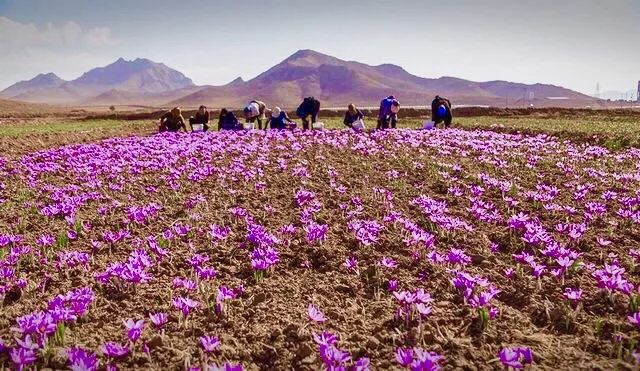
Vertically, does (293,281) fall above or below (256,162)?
below

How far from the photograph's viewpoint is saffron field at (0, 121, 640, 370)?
3.71 metres

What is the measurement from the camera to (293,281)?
518 centimetres

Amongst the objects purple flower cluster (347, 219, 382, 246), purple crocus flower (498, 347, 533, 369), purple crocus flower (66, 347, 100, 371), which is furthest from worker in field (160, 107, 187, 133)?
purple crocus flower (498, 347, 533, 369)

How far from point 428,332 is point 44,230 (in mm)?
6158

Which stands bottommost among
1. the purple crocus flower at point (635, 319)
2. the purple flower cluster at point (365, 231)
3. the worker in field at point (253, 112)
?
the purple crocus flower at point (635, 319)

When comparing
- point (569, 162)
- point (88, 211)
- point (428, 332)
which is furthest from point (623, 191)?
point (88, 211)

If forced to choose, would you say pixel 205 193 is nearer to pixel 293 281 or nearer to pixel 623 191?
pixel 293 281

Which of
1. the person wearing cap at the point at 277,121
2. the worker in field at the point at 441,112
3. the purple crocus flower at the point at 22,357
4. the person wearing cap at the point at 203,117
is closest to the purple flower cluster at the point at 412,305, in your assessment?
the purple crocus flower at the point at 22,357

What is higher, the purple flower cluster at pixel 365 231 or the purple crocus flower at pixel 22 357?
the purple flower cluster at pixel 365 231

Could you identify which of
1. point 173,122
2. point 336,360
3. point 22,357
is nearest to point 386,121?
point 173,122

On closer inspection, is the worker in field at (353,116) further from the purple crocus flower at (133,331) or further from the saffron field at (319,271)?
the purple crocus flower at (133,331)

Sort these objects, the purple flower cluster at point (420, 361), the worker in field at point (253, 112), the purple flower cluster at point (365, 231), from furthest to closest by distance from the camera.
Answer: the worker in field at point (253, 112) < the purple flower cluster at point (365, 231) < the purple flower cluster at point (420, 361)

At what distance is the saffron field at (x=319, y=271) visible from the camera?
146 inches

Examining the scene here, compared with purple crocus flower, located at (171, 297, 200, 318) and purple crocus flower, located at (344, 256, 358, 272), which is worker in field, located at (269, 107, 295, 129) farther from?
purple crocus flower, located at (171, 297, 200, 318)
